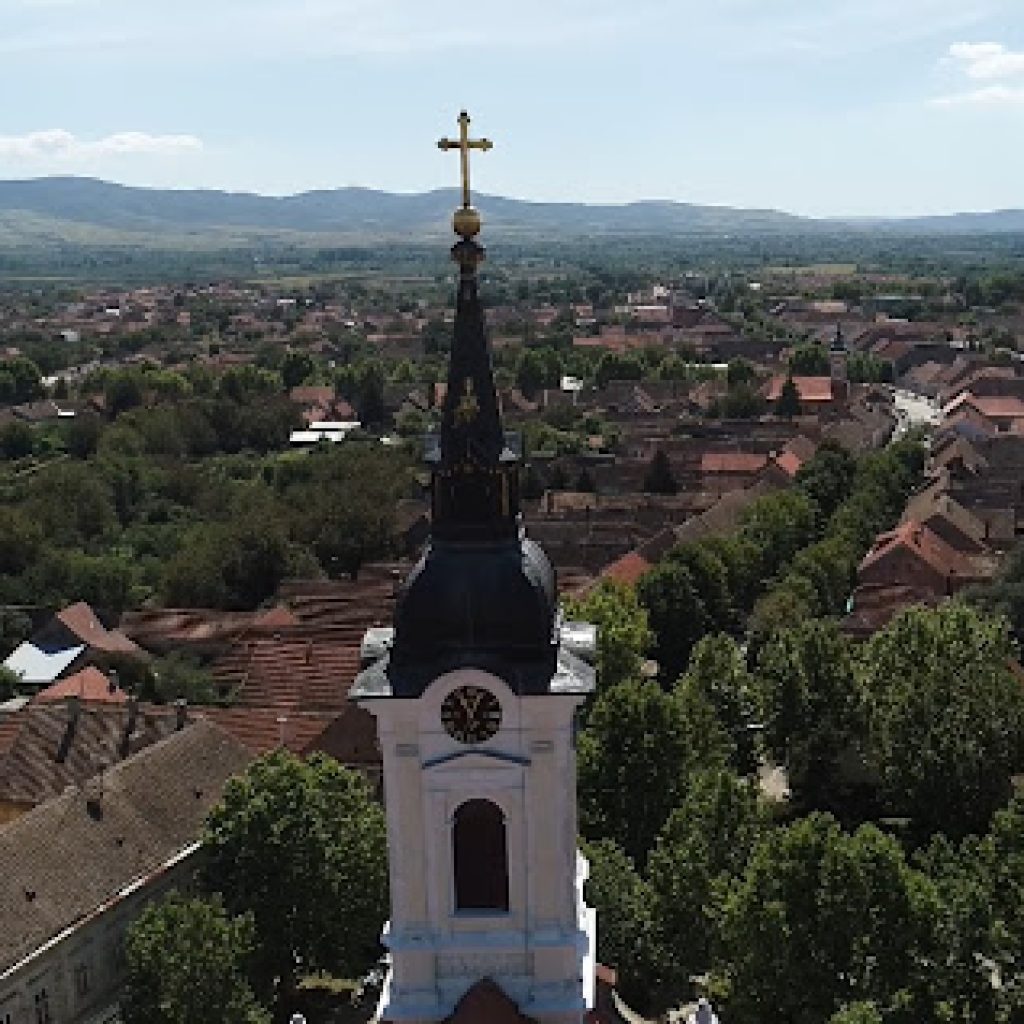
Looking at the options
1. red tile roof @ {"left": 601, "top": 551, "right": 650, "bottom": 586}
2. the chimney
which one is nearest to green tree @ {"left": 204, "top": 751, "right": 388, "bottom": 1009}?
the chimney

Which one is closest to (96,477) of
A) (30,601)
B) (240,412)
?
(30,601)

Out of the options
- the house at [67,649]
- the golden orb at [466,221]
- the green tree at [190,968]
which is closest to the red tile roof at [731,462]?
the house at [67,649]

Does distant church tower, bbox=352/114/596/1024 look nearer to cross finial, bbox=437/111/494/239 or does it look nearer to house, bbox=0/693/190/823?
cross finial, bbox=437/111/494/239

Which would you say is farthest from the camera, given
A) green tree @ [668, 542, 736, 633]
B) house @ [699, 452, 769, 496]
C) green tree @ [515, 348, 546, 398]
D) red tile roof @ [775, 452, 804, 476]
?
green tree @ [515, 348, 546, 398]

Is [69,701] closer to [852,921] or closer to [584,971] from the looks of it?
[852,921]

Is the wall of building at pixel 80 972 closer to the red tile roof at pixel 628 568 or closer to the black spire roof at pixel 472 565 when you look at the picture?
the black spire roof at pixel 472 565
